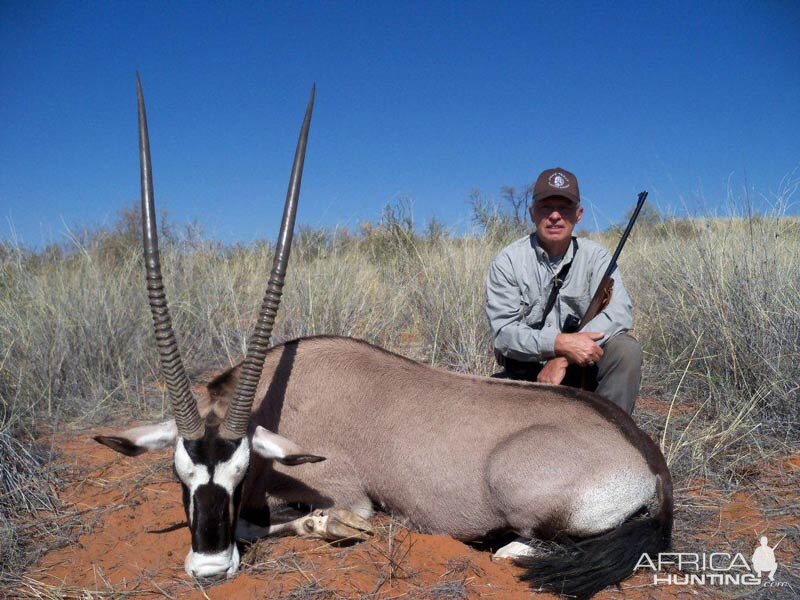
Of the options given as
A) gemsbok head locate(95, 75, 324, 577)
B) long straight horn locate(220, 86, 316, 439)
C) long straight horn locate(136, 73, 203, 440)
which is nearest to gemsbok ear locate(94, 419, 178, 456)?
gemsbok head locate(95, 75, 324, 577)

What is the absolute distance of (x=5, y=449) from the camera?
12.5 feet

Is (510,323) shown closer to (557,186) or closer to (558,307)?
(558,307)

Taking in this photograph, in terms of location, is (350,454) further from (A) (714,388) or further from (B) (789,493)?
(A) (714,388)

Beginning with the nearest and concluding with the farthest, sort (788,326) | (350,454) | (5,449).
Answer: (350,454) < (5,449) < (788,326)

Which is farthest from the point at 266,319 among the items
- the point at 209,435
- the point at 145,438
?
the point at 145,438

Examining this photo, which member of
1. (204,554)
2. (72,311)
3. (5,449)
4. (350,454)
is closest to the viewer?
(204,554)

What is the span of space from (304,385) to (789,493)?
10.3 feet

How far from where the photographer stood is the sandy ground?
2789 mm

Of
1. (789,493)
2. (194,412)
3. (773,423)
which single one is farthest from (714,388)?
(194,412)

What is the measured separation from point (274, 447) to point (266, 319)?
0.71m

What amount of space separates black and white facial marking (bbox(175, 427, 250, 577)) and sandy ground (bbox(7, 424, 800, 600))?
131 millimetres

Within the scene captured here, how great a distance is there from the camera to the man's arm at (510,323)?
421cm

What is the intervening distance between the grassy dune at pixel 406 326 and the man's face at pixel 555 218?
1.71m

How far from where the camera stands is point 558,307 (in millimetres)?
4785
